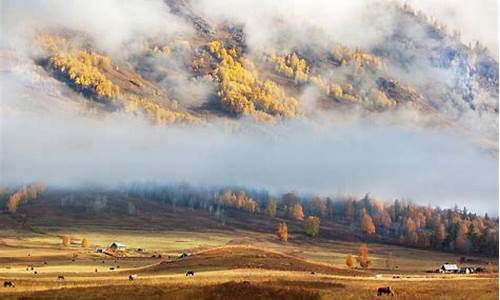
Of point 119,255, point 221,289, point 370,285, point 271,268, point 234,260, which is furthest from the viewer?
point 119,255

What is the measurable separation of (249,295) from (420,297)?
15414 millimetres

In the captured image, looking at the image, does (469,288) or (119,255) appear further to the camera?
(119,255)

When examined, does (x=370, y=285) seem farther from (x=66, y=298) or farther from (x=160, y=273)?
(x=160, y=273)

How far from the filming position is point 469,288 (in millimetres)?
61938

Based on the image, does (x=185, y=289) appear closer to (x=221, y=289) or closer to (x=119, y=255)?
(x=221, y=289)

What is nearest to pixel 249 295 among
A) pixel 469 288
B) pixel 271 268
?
pixel 469 288

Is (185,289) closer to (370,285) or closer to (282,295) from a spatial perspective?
(282,295)

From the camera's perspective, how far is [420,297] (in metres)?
58.1

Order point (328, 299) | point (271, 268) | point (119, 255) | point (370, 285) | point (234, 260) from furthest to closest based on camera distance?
point (119, 255)
point (234, 260)
point (271, 268)
point (370, 285)
point (328, 299)

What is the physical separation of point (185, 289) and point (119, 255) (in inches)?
4887

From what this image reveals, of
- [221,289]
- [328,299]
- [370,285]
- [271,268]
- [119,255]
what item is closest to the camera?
[328,299]

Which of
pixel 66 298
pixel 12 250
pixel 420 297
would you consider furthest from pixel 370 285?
pixel 12 250

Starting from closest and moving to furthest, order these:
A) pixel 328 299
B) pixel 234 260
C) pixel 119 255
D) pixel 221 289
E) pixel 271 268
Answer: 1. pixel 328 299
2. pixel 221 289
3. pixel 271 268
4. pixel 234 260
5. pixel 119 255

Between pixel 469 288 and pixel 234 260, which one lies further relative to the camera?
pixel 234 260
